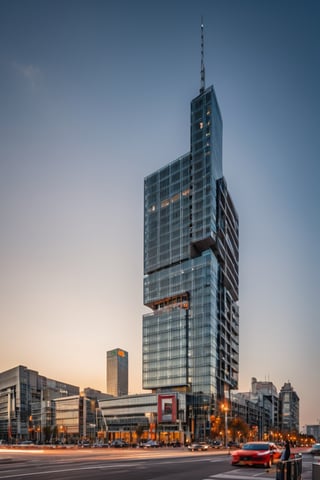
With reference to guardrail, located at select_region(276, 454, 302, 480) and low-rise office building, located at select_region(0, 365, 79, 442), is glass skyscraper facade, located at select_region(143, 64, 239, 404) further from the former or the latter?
guardrail, located at select_region(276, 454, 302, 480)

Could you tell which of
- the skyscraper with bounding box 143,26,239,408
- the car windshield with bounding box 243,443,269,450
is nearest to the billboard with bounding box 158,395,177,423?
the skyscraper with bounding box 143,26,239,408

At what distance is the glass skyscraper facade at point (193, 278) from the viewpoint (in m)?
166

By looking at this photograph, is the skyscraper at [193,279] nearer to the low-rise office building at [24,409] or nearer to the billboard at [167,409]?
the billboard at [167,409]

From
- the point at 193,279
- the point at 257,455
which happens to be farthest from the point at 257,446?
the point at 193,279

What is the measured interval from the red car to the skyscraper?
437 ft

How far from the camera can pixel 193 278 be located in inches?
6875

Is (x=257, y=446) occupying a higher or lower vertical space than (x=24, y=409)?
higher

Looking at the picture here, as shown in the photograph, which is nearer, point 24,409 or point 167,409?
point 167,409

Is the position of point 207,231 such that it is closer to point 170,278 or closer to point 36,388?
point 170,278

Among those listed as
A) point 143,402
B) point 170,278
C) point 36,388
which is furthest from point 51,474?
point 36,388

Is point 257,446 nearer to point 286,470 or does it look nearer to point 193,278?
point 286,470

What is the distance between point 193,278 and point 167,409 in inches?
1931

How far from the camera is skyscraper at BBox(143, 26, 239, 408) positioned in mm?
166500

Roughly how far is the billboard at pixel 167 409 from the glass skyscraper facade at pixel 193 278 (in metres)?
16.1
